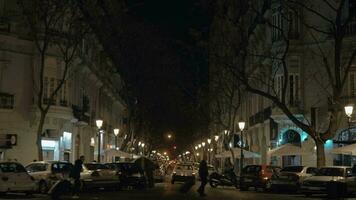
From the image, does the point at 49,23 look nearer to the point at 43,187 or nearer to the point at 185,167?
the point at 43,187

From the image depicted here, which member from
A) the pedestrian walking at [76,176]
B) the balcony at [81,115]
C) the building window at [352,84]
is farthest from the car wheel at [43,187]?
the building window at [352,84]

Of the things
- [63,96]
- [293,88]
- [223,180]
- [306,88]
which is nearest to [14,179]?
[63,96]

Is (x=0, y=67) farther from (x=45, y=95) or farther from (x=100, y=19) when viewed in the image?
(x=100, y=19)

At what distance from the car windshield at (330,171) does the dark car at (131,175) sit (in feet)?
37.8

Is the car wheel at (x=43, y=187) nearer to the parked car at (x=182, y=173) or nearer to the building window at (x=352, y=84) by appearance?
the parked car at (x=182, y=173)

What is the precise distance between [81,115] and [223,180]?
534 inches

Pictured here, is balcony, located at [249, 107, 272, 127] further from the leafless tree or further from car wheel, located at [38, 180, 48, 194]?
car wheel, located at [38, 180, 48, 194]

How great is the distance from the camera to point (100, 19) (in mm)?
41750

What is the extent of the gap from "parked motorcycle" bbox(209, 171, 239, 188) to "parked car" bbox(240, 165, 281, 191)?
14.3ft

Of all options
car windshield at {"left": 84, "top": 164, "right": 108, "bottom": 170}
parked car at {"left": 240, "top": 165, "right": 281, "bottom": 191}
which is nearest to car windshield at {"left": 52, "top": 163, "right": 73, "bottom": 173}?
car windshield at {"left": 84, "top": 164, "right": 108, "bottom": 170}

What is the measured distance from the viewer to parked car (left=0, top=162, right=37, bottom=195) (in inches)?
1073

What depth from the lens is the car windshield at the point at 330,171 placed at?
32188 mm

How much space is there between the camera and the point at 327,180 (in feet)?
103

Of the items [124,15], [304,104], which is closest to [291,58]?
[304,104]
